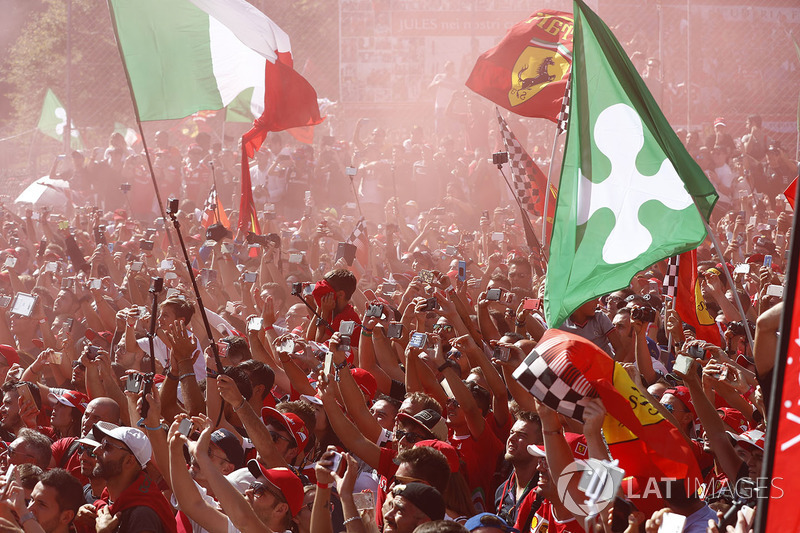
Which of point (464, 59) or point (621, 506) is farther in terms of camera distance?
point (464, 59)

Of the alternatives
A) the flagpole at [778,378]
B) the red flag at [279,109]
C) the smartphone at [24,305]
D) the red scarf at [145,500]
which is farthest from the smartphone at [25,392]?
the flagpole at [778,378]

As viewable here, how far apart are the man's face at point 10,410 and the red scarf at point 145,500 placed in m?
2.13

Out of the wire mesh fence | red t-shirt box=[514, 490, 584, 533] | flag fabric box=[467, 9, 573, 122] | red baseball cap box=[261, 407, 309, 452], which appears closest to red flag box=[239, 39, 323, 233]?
flag fabric box=[467, 9, 573, 122]

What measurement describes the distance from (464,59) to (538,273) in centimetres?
1286

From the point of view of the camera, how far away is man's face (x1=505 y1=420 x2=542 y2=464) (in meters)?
5.21

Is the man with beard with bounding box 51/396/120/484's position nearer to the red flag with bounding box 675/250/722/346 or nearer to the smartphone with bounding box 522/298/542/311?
the smartphone with bounding box 522/298/542/311

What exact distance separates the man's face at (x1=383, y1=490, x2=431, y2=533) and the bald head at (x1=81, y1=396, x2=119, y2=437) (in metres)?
2.66

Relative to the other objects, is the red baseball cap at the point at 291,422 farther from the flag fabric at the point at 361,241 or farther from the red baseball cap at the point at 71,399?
the flag fabric at the point at 361,241

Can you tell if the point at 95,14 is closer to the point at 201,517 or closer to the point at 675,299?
the point at 675,299

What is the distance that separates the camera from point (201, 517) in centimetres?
474

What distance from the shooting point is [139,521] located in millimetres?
4746

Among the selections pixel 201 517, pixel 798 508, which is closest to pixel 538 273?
pixel 201 517

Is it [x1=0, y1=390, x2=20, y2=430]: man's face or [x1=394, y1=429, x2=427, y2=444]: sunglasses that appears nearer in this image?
[x1=394, y1=429, x2=427, y2=444]: sunglasses

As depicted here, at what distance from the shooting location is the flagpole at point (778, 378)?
7.97ft
